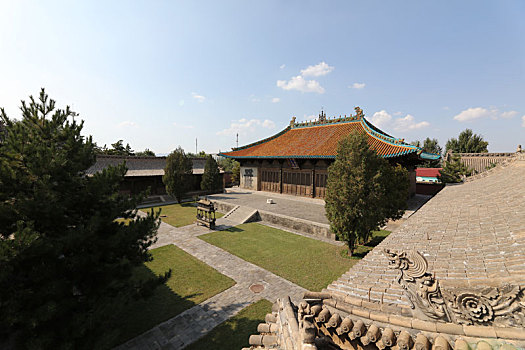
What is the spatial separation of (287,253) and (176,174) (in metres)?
15.5

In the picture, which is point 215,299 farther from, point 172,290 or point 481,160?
point 481,160

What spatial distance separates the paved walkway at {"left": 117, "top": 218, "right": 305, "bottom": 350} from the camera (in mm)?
5754

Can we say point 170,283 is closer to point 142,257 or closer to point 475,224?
point 142,257

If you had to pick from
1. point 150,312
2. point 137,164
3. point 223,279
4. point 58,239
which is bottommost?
point 150,312

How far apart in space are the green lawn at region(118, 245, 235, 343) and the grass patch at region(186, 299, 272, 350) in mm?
1443

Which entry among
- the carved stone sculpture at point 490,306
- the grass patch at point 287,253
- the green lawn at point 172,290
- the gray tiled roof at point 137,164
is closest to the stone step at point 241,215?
the grass patch at point 287,253

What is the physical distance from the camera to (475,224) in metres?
4.62

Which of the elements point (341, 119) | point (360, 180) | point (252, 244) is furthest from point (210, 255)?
point (341, 119)

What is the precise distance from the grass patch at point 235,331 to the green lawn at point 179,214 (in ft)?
33.9

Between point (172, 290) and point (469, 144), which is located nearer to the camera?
point (172, 290)

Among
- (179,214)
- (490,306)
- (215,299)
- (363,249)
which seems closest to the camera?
(490,306)

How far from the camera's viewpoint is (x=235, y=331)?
603 cm

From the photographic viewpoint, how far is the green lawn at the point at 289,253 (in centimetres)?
886

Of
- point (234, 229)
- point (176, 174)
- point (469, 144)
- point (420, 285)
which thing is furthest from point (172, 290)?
point (469, 144)
